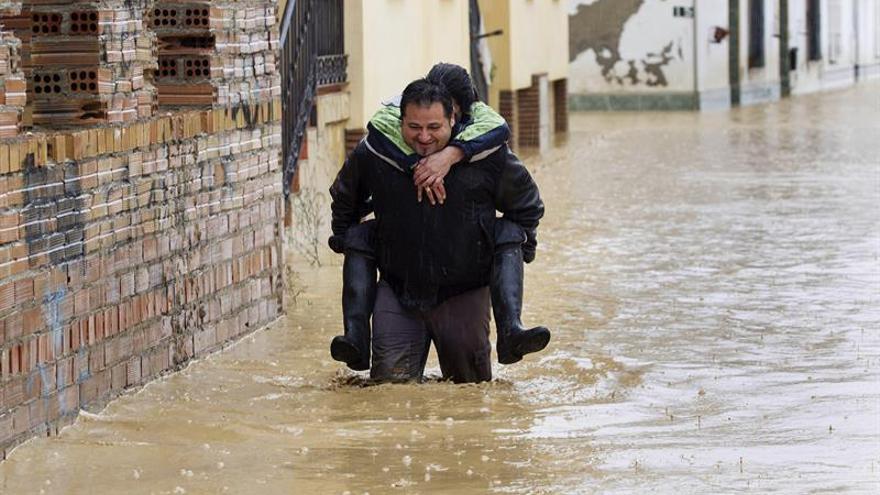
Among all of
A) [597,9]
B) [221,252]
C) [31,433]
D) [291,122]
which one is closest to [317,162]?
[291,122]

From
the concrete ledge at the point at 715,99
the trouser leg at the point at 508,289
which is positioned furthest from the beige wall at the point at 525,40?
the trouser leg at the point at 508,289

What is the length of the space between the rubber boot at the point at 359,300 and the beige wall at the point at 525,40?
17712 millimetres

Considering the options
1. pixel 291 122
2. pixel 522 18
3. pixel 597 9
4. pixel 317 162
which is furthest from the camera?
pixel 597 9

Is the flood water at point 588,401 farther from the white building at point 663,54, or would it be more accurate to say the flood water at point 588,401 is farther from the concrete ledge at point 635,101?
the concrete ledge at point 635,101

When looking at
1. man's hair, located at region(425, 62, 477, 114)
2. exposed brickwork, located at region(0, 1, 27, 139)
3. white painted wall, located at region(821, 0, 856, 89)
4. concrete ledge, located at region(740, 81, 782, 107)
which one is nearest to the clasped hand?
man's hair, located at region(425, 62, 477, 114)

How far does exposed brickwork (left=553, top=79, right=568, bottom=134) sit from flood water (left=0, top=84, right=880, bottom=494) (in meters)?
14.2

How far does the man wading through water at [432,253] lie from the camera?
29.1ft

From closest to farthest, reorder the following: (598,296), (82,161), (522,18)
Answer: (82,161) → (598,296) → (522,18)

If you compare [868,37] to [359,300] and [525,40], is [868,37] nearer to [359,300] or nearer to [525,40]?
[525,40]

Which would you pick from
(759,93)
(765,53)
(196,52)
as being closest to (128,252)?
(196,52)

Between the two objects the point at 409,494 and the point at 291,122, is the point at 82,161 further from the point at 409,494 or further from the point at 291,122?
the point at 291,122

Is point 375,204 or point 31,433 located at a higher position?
point 375,204

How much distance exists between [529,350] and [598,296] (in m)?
4.56

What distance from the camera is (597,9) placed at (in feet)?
123
